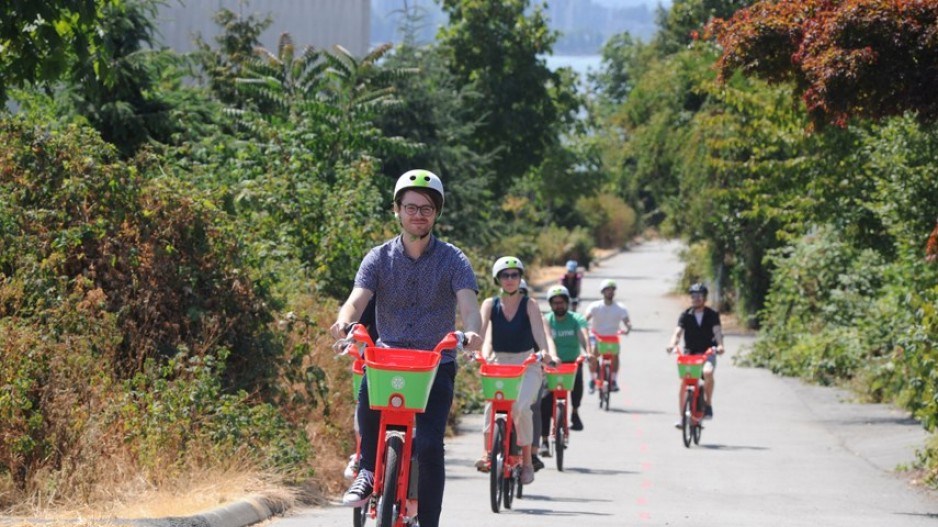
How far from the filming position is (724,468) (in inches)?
631

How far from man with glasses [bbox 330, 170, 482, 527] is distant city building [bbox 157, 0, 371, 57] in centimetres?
2429

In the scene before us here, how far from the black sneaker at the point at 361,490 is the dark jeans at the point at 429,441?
8cm

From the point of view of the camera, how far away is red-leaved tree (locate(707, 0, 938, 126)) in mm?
13148

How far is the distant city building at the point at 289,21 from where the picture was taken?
34688 millimetres

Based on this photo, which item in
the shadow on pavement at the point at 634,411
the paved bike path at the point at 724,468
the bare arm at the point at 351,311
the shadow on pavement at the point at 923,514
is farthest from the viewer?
the shadow on pavement at the point at 634,411

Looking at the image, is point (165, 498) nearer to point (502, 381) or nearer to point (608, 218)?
point (502, 381)

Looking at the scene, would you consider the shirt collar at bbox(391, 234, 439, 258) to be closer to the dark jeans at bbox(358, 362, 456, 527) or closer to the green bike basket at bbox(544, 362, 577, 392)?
the dark jeans at bbox(358, 362, 456, 527)

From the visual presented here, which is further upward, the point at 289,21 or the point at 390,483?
the point at 289,21

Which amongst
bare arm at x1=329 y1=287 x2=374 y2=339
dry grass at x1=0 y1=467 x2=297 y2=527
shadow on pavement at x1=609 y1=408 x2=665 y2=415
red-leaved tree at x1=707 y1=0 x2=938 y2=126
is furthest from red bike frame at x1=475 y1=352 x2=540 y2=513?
shadow on pavement at x1=609 y1=408 x2=665 y2=415

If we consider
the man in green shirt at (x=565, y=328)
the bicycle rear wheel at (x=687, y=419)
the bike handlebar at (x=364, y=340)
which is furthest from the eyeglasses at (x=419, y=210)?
the bicycle rear wheel at (x=687, y=419)

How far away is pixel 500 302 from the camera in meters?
13.2

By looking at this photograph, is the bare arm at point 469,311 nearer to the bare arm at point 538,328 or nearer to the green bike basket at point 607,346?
the bare arm at point 538,328

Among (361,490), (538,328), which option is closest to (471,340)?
(361,490)

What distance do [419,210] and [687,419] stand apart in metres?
11.2
